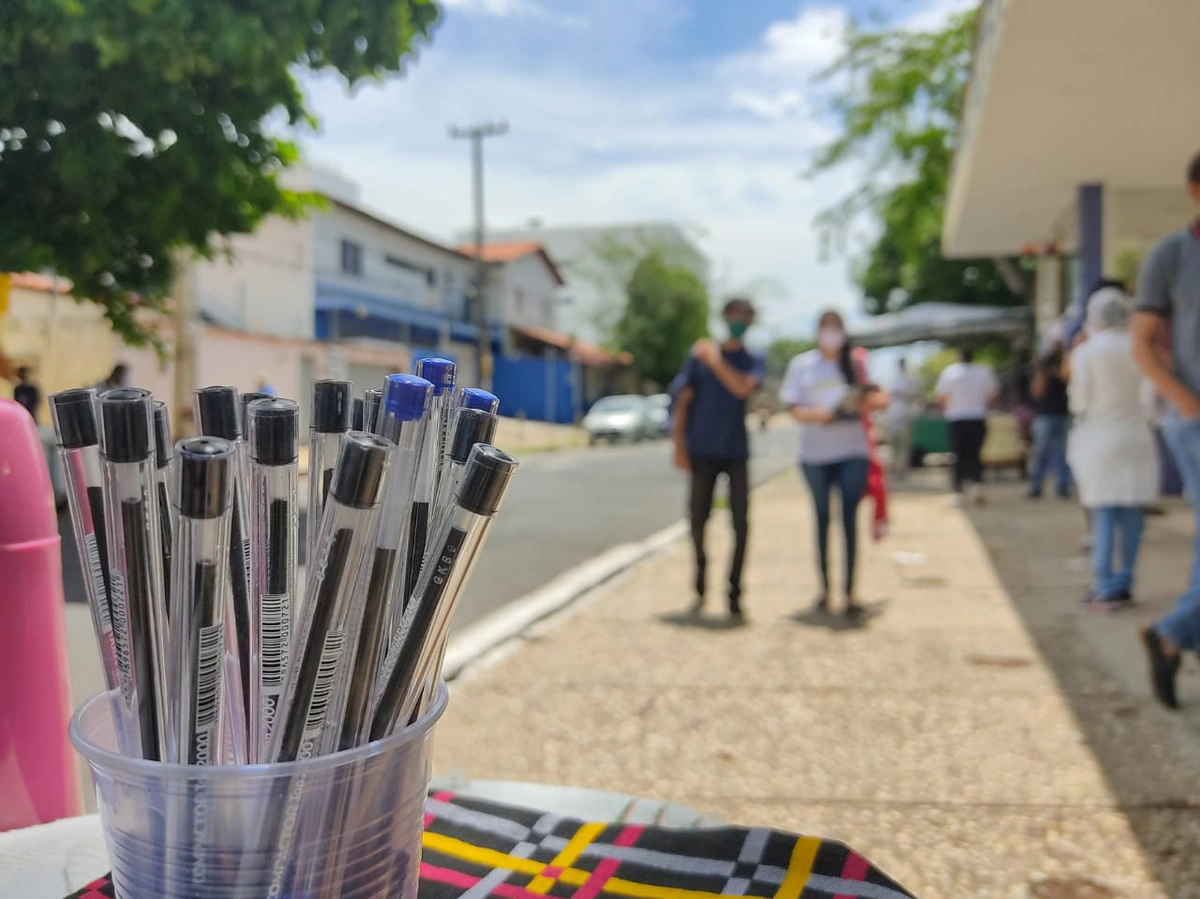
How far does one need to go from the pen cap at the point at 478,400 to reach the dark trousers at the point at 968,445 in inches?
387

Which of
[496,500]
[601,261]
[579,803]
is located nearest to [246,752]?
[496,500]

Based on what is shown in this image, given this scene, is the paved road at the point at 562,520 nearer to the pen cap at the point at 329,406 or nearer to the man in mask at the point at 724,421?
the pen cap at the point at 329,406

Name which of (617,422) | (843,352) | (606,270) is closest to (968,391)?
(843,352)

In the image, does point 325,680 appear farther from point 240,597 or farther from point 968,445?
point 968,445

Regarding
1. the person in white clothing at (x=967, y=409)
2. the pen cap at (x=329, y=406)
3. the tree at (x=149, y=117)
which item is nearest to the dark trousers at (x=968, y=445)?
the person in white clothing at (x=967, y=409)

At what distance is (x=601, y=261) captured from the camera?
152 feet

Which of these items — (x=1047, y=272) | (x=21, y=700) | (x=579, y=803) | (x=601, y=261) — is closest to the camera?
(x=21, y=700)

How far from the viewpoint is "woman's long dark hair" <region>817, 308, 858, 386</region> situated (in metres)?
4.92

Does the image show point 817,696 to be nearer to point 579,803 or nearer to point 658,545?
point 579,803

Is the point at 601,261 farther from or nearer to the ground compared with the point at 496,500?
farther from the ground

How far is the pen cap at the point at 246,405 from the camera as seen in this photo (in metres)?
0.86

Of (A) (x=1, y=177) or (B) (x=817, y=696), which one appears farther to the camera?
(B) (x=817, y=696)

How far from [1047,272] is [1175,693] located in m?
11.6

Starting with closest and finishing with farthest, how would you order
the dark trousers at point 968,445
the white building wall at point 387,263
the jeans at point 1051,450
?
1. the jeans at point 1051,450
2. the dark trousers at point 968,445
3. the white building wall at point 387,263
